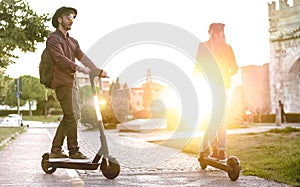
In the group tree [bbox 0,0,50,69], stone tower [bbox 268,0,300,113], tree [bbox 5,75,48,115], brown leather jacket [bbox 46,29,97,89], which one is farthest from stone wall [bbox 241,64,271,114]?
tree [bbox 5,75,48,115]

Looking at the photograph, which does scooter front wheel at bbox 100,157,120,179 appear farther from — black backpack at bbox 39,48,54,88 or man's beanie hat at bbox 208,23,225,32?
man's beanie hat at bbox 208,23,225,32

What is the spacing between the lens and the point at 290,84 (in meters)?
32.6

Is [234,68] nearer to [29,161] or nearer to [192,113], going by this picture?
[29,161]

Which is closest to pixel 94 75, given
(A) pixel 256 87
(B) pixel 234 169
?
(B) pixel 234 169

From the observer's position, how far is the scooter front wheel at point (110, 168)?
16.0ft

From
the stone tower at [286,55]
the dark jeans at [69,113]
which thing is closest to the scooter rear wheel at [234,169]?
the dark jeans at [69,113]

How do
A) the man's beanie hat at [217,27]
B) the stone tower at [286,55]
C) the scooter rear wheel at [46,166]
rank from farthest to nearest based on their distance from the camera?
the stone tower at [286,55], the man's beanie hat at [217,27], the scooter rear wheel at [46,166]

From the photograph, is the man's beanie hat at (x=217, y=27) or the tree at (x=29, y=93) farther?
the tree at (x=29, y=93)

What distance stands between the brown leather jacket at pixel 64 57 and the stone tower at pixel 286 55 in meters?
28.7

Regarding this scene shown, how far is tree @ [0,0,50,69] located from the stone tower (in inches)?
954

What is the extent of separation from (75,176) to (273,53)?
30456mm

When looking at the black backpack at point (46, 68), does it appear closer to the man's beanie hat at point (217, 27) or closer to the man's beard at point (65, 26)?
Result: the man's beard at point (65, 26)

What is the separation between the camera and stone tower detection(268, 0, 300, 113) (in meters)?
Result: 32.2

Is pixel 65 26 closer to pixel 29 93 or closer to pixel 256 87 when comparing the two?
pixel 256 87
